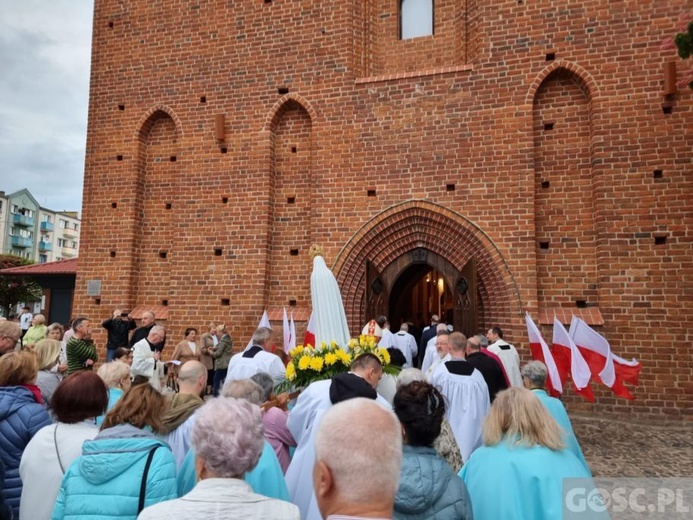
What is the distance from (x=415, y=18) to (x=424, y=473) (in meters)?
11.0

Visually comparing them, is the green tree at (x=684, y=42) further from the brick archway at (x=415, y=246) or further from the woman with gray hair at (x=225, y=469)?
the woman with gray hair at (x=225, y=469)

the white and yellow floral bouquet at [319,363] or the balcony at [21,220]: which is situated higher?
the balcony at [21,220]

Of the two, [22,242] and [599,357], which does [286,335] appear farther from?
[22,242]

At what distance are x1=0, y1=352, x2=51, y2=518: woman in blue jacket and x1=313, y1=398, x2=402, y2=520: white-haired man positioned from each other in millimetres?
2299

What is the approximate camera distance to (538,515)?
7.68ft

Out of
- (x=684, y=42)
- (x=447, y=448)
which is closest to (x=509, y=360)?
(x=447, y=448)

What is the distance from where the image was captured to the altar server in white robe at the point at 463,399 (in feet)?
15.5

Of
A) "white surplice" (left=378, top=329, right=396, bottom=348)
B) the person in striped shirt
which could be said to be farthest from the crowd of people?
"white surplice" (left=378, top=329, right=396, bottom=348)

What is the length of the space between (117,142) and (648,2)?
38.8 ft

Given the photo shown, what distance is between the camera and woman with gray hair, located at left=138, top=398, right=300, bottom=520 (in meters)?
1.68

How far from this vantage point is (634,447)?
7.30 metres

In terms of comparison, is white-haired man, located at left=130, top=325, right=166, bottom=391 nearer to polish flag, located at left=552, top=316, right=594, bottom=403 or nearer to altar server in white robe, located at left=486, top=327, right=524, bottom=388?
altar server in white robe, located at left=486, top=327, right=524, bottom=388

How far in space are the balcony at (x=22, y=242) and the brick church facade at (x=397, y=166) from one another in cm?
5179

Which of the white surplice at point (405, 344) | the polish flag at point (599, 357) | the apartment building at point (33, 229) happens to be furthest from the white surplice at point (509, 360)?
the apartment building at point (33, 229)
